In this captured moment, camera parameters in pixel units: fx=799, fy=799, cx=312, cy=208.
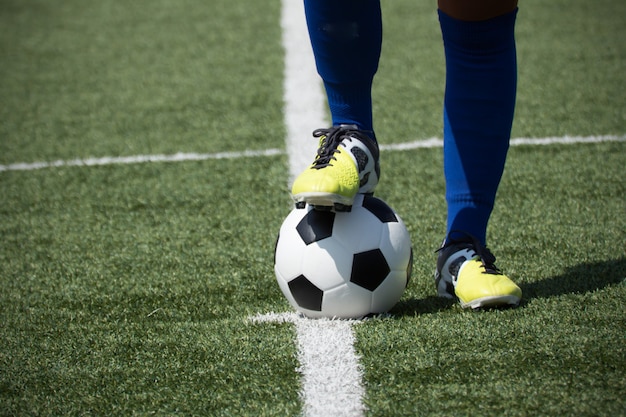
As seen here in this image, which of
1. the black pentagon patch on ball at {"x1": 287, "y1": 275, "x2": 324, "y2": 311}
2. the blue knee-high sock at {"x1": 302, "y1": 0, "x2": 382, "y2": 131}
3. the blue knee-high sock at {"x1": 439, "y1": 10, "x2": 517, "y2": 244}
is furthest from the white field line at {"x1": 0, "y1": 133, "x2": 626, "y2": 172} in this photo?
the black pentagon patch on ball at {"x1": 287, "y1": 275, "x2": 324, "y2": 311}

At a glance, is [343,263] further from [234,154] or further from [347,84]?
[234,154]

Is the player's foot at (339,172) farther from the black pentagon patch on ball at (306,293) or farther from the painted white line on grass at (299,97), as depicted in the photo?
the painted white line on grass at (299,97)

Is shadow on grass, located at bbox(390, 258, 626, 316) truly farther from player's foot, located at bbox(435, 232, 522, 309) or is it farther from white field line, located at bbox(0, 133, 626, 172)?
white field line, located at bbox(0, 133, 626, 172)

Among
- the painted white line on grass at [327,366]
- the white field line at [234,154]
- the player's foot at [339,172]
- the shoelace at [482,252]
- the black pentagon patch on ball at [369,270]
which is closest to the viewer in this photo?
the painted white line on grass at [327,366]

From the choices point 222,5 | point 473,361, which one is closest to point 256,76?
point 222,5

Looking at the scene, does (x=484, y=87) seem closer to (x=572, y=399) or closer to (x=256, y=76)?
(x=572, y=399)

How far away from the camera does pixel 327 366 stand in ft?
6.62

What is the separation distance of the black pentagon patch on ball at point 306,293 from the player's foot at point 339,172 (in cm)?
21

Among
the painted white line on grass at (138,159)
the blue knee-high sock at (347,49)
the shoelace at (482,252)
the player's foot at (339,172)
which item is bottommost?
the painted white line on grass at (138,159)

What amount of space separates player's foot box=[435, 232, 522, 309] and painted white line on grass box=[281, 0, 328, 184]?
1.26 meters

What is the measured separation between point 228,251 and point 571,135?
187 cm

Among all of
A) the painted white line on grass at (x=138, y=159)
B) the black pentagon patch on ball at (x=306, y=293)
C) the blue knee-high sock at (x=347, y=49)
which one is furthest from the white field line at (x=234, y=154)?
the black pentagon patch on ball at (x=306, y=293)

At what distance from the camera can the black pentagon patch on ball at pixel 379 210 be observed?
7.42 feet

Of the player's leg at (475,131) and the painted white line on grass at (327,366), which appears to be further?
the player's leg at (475,131)
